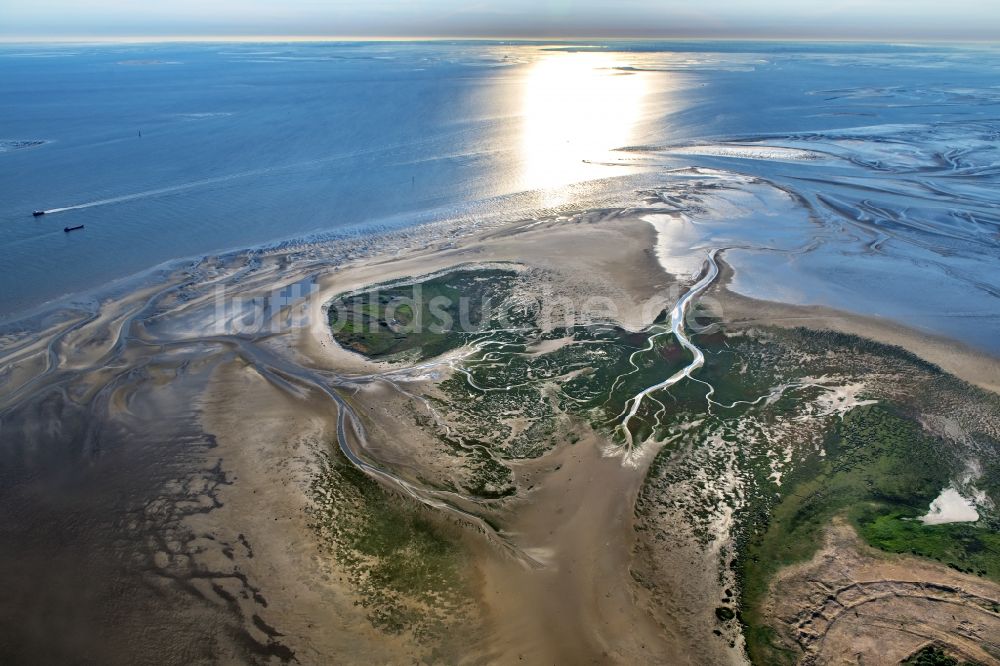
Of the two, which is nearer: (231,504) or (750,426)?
(231,504)

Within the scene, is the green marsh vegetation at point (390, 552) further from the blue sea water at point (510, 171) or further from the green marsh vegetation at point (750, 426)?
the blue sea water at point (510, 171)

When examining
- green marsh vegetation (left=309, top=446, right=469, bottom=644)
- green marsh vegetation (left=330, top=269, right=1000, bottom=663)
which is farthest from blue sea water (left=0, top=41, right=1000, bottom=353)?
green marsh vegetation (left=309, top=446, right=469, bottom=644)

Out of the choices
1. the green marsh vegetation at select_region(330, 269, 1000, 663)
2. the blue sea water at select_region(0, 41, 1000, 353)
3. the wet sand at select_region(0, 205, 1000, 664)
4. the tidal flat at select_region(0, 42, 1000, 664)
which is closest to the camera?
the wet sand at select_region(0, 205, 1000, 664)

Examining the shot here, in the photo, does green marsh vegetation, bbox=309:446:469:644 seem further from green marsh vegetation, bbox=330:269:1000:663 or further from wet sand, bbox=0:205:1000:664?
green marsh vegetation, bbox=330:269:1000:663

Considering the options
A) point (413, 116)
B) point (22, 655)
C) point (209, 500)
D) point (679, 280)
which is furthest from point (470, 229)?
point (413, 116)

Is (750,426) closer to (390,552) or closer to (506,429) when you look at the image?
(506,429)

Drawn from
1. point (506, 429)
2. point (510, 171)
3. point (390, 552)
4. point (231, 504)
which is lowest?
point (390, 552)

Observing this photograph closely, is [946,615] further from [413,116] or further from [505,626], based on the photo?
[413,116]

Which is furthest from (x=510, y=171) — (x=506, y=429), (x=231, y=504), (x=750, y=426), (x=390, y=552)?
(x=390, y=552)
